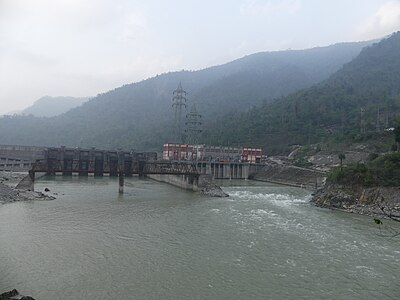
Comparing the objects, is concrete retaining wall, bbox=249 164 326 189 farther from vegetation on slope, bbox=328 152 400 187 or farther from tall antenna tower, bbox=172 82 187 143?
tall antenna tower, bbox=172 82 187 143

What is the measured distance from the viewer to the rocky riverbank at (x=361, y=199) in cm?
3129

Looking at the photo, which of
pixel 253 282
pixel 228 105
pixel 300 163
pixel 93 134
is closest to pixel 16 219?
pixel 253 282

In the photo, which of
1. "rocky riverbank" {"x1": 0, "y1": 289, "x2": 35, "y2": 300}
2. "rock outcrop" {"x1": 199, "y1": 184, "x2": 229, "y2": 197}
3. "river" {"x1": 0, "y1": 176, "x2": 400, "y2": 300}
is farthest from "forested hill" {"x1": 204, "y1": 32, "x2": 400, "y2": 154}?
"rocky riverbank" {"x1": 0, "y1": 289, "x2": 35, "y2": 300}

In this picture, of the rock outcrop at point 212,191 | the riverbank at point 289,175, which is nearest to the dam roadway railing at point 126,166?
the rock outcrop at point 212,191

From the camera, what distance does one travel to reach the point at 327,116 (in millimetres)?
96625

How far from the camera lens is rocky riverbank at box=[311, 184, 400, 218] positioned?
103 ft

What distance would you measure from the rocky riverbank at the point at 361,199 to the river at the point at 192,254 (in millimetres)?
2227

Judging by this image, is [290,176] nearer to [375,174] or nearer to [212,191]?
[212,191]

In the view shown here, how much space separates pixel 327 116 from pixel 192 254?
84792 millimetres

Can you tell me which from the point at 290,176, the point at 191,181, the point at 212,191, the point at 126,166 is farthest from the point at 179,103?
the point at 212,191

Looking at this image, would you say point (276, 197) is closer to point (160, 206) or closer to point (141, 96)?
point (160, 206)

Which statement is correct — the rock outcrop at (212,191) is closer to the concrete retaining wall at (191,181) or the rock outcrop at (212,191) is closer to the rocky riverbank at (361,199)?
the concrete retaining wall at (191,181)

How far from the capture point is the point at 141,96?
191750mm

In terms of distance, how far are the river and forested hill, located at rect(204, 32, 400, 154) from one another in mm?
48655
